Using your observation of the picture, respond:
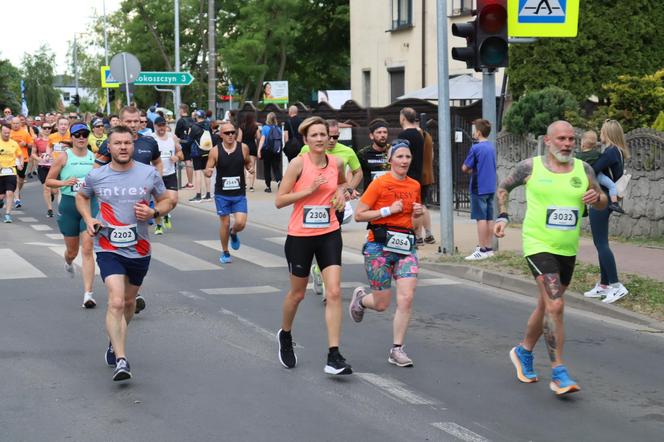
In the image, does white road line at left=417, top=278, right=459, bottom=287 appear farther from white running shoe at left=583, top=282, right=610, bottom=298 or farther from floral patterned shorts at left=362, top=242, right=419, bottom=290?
floral patterned shorts at left=362, top=242, right=419, bottom=290

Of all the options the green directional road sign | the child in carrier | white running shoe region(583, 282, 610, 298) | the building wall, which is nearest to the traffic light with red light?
the child in carrier

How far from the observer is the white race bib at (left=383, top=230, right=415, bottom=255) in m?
8.31

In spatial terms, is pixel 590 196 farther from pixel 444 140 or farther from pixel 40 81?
pixel 40 81

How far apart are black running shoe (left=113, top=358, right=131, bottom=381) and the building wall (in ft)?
83.7

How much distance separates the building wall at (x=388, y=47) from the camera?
1358 inches

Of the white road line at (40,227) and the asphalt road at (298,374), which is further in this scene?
the white road line at (40,227)

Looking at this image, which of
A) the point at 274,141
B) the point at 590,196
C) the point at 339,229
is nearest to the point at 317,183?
the point at 339,229

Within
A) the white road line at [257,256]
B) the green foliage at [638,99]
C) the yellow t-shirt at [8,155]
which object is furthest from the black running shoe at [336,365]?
the yellow t-shirt at [8,155]

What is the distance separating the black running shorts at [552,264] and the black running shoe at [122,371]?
2.78 m

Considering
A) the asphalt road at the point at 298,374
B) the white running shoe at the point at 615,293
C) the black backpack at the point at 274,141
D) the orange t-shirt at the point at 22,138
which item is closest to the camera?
the asphalt road at the point at 298,374

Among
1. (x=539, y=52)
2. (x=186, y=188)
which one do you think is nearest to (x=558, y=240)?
(x=539, y=52)

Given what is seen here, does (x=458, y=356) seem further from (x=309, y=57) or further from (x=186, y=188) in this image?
(x=309, y=57)

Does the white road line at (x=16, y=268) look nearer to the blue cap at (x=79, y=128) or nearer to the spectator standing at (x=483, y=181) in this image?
the blue cap at (x=79, y=128)

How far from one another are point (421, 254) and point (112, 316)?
7.51 meters
